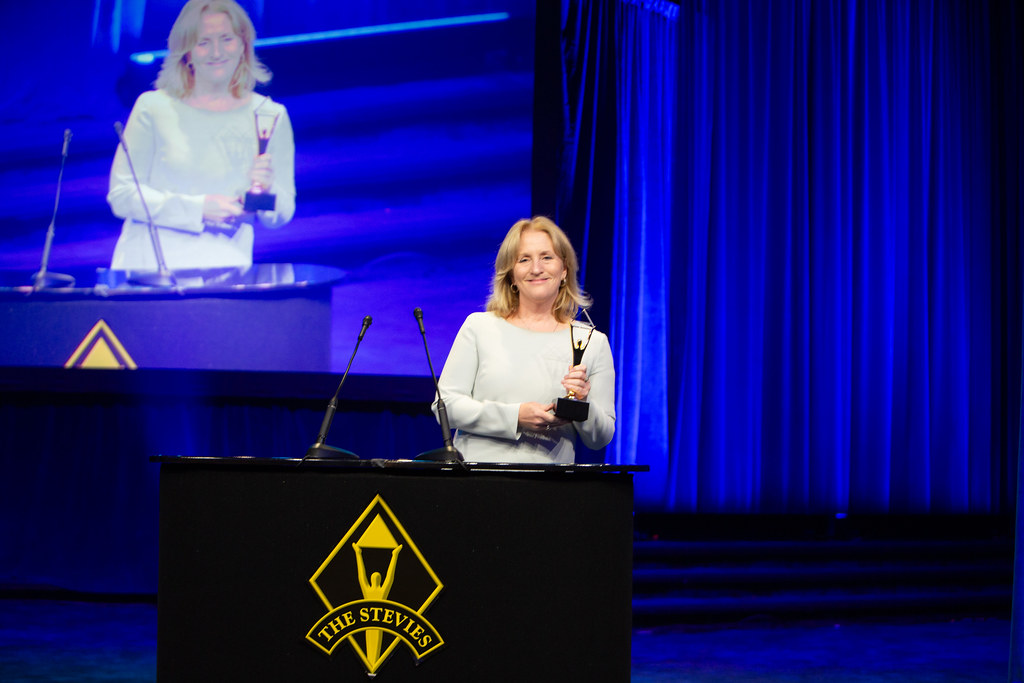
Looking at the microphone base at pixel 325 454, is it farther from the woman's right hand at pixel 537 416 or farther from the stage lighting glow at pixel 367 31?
the stage lighting glow at pixel 367 31

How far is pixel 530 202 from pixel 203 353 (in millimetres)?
1764

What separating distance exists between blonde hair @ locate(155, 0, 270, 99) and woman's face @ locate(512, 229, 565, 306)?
8.74 feet

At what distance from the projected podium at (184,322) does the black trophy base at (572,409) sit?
2465 mm

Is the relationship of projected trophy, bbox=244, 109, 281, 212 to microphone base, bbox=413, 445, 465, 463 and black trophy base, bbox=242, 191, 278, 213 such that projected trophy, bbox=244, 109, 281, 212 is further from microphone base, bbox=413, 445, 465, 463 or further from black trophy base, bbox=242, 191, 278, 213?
microphone base, bbox=413, 445, 465, 463

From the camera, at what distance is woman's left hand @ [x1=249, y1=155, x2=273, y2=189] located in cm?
429

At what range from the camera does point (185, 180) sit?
4.24m

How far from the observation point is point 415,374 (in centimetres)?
429

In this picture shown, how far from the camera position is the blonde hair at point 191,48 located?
4.30 meters

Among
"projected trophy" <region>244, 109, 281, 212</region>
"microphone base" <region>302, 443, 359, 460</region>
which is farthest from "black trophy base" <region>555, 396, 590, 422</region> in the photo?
"projected trophy" <region>244, 109, 281, 212</region>

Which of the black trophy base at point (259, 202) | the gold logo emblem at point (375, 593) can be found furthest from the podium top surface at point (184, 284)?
the gold logo emblem at point (375, 593)

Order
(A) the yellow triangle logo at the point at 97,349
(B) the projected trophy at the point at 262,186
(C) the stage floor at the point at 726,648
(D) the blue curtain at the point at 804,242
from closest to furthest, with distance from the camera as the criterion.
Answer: (C) the stage floor at the point at 726,648
(A) the yellow triangle logo at the point at 97,349
(B) the projected trophy at the point at 262,186
(D) the blue curtain at the point at 804,242

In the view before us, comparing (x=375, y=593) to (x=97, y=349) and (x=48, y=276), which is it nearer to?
(x=97, y=349)

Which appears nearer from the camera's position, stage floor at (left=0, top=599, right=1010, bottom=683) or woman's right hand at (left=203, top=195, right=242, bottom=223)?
stage floor at (left=0, top=599, right=1010, bottom=683)

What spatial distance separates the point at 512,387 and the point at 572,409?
10.5 inches
